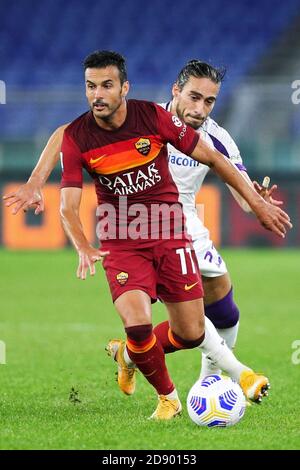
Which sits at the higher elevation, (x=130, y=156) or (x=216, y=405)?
(x=130, y=156)

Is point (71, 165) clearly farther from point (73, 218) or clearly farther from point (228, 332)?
point (228, 332)

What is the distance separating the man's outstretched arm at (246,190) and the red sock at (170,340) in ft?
2.67

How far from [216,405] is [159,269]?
35.0 inches

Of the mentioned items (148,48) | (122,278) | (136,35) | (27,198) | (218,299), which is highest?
(136,35)

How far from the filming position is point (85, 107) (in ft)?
60.4

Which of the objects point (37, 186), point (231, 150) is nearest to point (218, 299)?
point (231, 150)

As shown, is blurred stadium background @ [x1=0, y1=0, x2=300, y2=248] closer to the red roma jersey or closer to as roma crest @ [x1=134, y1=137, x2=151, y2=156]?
the red roma jersey

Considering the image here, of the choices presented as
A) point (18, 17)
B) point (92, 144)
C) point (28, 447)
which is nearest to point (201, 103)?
point (92, 144)

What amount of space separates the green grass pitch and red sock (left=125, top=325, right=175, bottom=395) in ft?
0.80

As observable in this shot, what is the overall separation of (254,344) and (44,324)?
2513 mm

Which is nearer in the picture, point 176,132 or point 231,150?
point 176,132

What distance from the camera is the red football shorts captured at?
18.9 ft

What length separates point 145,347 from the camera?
5.69 m
